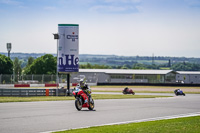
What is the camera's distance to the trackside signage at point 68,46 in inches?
1596

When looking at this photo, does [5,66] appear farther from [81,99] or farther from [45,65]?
[81,99]

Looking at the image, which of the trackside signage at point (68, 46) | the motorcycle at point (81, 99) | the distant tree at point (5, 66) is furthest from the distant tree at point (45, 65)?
the motorcycle at point (81, 99)

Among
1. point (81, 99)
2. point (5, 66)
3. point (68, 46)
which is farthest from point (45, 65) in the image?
point (81, 99)

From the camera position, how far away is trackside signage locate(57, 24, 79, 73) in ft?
133

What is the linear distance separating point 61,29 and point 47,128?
95.1 ft

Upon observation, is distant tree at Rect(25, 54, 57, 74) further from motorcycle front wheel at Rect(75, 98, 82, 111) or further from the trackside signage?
motorcycle front wheel at Rect(75, 98, 82, 111)

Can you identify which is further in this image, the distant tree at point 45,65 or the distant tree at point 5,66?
the distant tree at point 45,65

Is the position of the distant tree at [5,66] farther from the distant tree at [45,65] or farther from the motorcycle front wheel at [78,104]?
the motorcycle front wheel at [78,104]

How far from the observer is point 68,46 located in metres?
40.8

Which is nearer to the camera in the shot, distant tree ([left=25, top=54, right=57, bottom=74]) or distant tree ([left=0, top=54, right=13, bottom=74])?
distant tree ([left=0, top=54, right=13, bottom=74])

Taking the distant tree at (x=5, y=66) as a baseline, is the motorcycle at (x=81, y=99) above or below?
below

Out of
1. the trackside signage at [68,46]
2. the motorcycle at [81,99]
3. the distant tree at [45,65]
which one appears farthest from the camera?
the distant tree at [45,65]

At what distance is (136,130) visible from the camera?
37.3ft

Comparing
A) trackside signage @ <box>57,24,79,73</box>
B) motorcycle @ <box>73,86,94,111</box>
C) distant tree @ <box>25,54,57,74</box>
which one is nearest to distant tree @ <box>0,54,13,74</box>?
distant tree @ <box>25,54,57,74</box>
